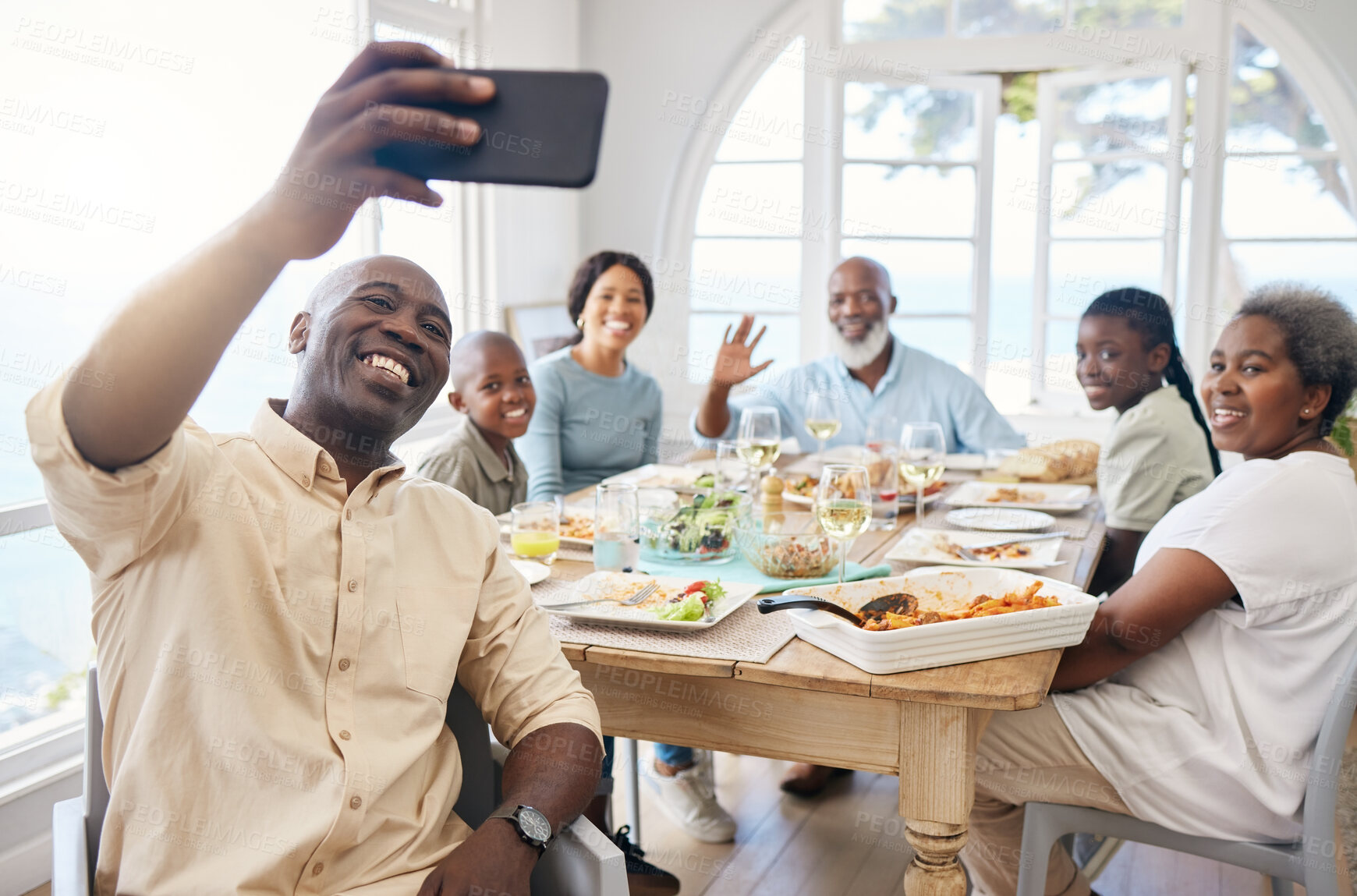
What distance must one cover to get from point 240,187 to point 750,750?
254cm

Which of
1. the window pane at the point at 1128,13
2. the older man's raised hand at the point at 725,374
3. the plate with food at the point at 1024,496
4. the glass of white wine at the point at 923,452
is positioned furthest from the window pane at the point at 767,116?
the glass of white wine at the point at 923,452

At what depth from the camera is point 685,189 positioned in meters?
5.08

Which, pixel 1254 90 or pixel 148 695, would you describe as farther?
pixel 1254 90

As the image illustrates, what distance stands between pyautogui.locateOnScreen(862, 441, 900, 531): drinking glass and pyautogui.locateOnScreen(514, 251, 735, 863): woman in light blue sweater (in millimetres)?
858

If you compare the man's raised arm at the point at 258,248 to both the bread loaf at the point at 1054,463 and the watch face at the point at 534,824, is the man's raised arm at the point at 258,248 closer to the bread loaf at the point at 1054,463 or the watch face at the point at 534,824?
the watch face at the point at 534,824

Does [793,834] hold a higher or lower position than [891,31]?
lower

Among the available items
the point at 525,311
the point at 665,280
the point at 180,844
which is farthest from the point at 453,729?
the point at 665,280

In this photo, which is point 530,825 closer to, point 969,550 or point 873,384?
point 969,550

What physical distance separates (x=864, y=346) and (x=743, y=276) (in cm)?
156

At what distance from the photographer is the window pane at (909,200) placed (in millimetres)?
4832

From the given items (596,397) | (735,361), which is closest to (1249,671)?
(735,361)

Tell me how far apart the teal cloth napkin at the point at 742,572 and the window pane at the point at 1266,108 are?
3.55 m

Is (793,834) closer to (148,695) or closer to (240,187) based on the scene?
(148,695)

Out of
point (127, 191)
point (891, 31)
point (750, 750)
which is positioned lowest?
point (750, 750)
